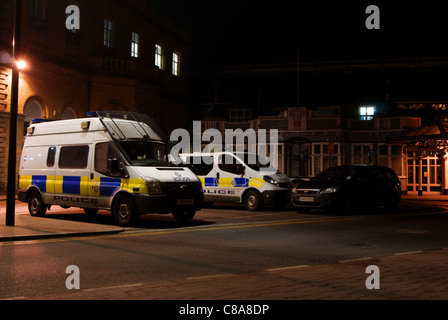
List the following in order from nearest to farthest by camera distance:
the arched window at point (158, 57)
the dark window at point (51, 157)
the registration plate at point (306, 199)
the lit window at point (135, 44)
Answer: the dark window at point (51, 157) → the registration plate at point (306, 199) → the lit window at point (135, 44) → the arched window at point (158, 57)

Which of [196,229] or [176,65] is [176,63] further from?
[196,229]

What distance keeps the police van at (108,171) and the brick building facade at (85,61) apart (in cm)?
1089

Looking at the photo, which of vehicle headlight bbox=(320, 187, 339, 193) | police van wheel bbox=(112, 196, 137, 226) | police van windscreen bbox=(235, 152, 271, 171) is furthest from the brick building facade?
police van wheel bbox=(112, 196, 137, 226)

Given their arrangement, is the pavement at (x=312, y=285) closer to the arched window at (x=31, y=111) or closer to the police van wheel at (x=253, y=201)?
the police van wheel at (x=253, y=201)

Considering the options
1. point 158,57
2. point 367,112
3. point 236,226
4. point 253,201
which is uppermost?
point 158,57

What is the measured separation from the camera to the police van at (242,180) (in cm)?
1748

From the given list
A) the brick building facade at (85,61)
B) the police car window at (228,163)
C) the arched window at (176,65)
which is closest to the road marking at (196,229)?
the police car window at (228,163)

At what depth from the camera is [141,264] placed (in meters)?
7.65

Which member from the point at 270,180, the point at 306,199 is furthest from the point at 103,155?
the point at 306,199

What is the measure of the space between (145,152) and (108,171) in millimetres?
1144

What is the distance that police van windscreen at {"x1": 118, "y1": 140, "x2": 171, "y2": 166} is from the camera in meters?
12.8

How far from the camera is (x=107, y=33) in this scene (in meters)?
33.8
